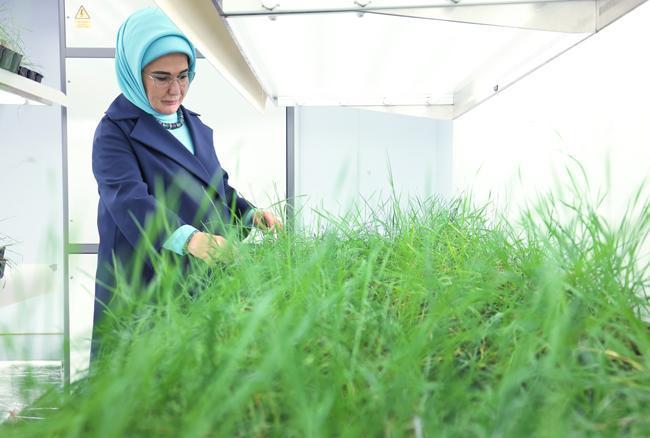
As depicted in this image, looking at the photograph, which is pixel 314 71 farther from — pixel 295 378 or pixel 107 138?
pixel 295 378

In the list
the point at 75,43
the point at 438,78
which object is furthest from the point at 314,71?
the point at 75,43

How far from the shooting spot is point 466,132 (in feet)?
3.73

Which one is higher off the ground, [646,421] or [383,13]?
[383,13]

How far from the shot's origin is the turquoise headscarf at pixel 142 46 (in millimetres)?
969

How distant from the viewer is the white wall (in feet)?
1.52

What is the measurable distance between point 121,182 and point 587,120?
66cm

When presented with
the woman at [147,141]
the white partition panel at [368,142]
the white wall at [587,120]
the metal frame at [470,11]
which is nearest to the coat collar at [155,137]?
the woman at [147,141]

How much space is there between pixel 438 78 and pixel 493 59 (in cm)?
18

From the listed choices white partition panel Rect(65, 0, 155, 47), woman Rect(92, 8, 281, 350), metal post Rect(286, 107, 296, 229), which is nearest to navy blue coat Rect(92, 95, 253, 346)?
woman Rect(92, 8, 281, 350)

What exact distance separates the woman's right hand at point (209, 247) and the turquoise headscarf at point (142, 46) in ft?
1.80

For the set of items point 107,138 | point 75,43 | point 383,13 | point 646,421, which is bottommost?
point 646,421

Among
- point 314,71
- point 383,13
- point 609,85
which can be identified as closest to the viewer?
point 609,85

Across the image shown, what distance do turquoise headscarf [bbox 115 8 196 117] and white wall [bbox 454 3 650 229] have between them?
59 centimetres

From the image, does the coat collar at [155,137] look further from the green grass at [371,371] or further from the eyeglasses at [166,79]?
the green grass at [371,371]
